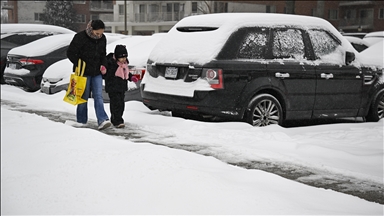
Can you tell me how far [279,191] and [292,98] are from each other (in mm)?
3914

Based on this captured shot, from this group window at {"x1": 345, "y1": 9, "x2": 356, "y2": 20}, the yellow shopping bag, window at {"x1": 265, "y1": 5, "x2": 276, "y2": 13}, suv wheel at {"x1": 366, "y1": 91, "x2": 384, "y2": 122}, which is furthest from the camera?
window at {"x1": 345, "y1": 9, "x2": 356, "y2": 20}

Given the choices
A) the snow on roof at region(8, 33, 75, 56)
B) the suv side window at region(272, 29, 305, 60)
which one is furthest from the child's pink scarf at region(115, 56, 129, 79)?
the snow on roof at region(8, 33, 75, 56)

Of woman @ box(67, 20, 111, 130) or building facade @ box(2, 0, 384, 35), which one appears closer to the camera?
woman @ box(67, 20, 111, 130)

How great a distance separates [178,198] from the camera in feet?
14.7

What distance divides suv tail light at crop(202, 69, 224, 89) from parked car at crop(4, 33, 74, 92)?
6583 millimetres

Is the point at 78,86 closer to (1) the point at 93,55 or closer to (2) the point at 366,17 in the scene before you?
(1) the point at 93,55

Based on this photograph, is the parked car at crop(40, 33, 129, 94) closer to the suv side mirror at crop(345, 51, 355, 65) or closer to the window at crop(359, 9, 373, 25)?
the suv side mirror at crop(345, 51, 355, 65)

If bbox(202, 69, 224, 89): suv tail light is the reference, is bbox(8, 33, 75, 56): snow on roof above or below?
above

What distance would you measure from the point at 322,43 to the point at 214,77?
2281 millimetres

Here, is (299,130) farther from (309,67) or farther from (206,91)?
(206,91)

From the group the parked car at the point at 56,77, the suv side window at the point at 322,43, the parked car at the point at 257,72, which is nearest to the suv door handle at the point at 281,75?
the parked car at the point at 257,72

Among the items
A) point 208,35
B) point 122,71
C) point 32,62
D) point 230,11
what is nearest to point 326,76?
point 208,35

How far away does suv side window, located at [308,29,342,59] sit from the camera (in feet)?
29.7

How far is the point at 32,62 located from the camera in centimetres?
1330
